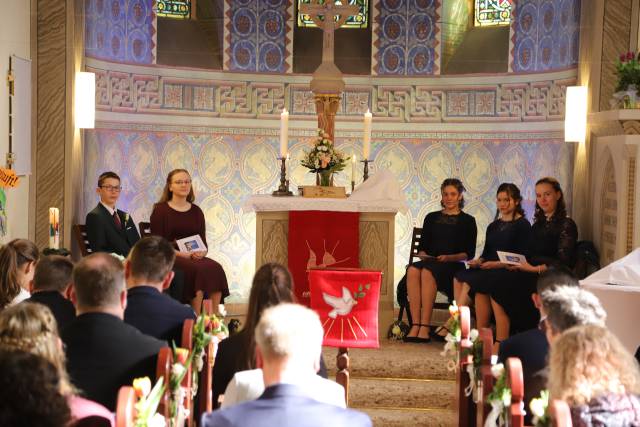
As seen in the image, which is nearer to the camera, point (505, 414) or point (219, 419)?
point (219, 419)

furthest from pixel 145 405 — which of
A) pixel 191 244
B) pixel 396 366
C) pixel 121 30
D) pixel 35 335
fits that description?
pixel 121 30

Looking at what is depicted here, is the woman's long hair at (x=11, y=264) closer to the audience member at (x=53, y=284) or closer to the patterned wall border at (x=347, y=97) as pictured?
the audience member at (x=53, y=284)

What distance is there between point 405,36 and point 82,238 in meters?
4.20

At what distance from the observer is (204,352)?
4562 millimetres

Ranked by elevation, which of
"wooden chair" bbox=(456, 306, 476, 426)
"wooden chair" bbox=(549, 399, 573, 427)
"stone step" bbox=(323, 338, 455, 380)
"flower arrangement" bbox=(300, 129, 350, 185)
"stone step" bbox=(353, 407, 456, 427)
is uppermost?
"flower arrangement" bbox=(300, 129, 350, 185)

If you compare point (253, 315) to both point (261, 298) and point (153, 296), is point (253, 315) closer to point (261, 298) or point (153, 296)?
point (261, 298)

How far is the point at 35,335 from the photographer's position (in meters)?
2.90

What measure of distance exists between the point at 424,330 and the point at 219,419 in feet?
17.3

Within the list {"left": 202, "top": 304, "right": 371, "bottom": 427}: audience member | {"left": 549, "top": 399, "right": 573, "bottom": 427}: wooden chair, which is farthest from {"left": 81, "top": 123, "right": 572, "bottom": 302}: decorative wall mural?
{"left": 202, "top": 304, "right": 371, "bottom": 427}: audience member

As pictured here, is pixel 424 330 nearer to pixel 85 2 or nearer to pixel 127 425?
pixel 85 2

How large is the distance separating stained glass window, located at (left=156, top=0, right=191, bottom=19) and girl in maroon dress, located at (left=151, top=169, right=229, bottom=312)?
3028mm

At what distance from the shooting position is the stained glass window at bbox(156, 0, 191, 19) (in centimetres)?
1062

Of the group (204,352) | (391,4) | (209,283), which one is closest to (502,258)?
(209,283)

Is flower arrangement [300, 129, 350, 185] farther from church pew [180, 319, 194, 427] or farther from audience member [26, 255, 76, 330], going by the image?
church pew [180, 319, 194, 427]
